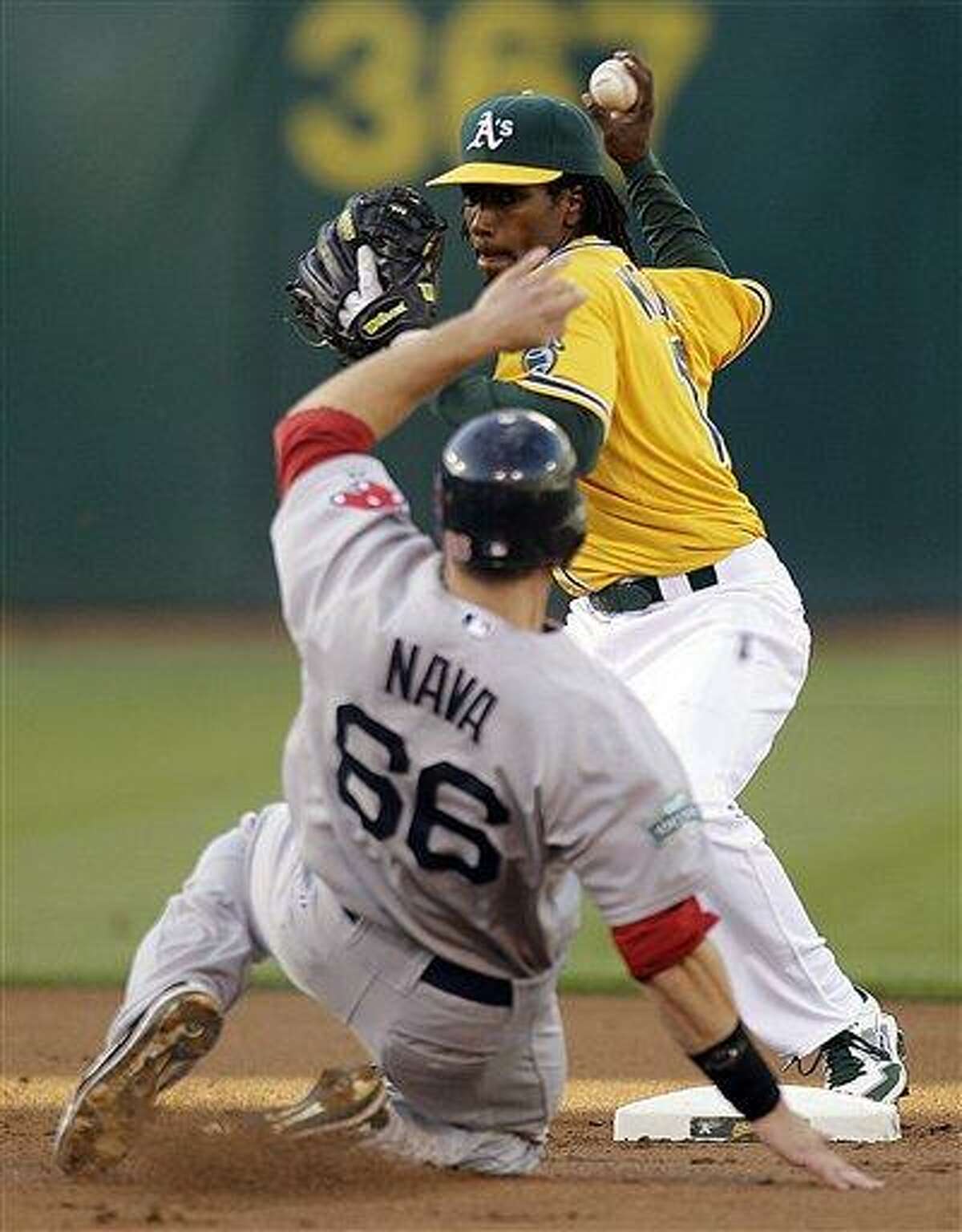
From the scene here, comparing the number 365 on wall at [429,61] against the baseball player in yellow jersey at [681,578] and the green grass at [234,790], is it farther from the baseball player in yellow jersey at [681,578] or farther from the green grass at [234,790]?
the baseball player in yellow jersey at [681,578]

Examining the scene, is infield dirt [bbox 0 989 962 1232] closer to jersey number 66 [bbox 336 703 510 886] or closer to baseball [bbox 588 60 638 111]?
jersey number 66 [bbox 336 703 510 886]

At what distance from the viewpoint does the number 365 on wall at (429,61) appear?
36.2ft

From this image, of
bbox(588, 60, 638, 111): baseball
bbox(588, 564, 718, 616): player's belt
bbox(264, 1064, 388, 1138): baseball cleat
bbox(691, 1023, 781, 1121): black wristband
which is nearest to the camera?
bbox(691, 1023, 781, 1121): black wristband

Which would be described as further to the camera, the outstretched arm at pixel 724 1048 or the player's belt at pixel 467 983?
the player's belt at pixel 467 983

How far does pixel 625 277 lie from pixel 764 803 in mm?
4618

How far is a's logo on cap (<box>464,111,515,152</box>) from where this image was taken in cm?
448

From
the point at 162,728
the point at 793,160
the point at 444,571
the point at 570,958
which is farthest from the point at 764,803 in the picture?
the point at 444,571

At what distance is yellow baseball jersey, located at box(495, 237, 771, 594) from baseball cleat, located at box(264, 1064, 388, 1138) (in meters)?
1.09

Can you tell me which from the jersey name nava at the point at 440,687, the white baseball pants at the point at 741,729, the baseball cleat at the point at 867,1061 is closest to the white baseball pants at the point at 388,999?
the jersey name nava at the point at 440,687

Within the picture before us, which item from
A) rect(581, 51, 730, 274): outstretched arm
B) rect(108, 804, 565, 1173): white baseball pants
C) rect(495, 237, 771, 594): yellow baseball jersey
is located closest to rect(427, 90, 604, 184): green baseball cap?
rect(495, 237, 771, 594): yellow baseball jersey

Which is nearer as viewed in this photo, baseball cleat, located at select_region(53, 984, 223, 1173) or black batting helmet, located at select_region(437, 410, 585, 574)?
black batting helmet, located at select_region(437, 410, 585, 574)

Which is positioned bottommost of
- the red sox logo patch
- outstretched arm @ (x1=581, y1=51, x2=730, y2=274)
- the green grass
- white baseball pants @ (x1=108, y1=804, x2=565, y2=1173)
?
the green grass

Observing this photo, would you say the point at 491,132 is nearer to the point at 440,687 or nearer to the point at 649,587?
the point at 649,587

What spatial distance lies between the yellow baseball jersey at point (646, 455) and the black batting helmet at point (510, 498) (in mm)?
879
